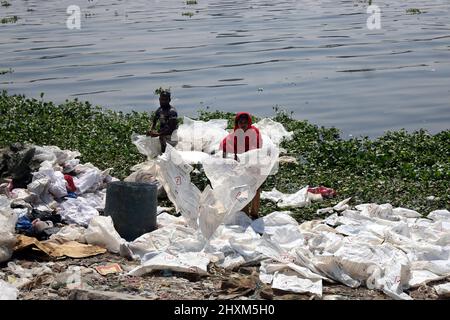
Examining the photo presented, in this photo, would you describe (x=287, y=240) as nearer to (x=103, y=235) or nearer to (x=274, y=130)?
(x=103, y=235)

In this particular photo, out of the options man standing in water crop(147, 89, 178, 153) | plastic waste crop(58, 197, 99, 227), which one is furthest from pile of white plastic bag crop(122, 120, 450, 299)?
man standing in water crop(147, 89, 178, 153)

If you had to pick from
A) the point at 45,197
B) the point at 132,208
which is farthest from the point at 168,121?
the point at 132,208

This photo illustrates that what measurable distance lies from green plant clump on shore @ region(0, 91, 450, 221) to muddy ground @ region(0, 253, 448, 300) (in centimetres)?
236

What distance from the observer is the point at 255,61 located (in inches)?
861

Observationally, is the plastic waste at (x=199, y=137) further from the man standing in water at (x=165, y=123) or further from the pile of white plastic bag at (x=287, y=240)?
the pile of white plastic bag at (x=287, y=240)

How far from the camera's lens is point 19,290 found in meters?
6.76

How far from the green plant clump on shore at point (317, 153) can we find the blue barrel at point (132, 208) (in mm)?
1750

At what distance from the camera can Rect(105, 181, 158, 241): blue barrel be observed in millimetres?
8406

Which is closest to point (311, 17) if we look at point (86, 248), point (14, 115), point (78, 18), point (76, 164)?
point (78, 18)

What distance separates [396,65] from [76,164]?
12345 millimetres
